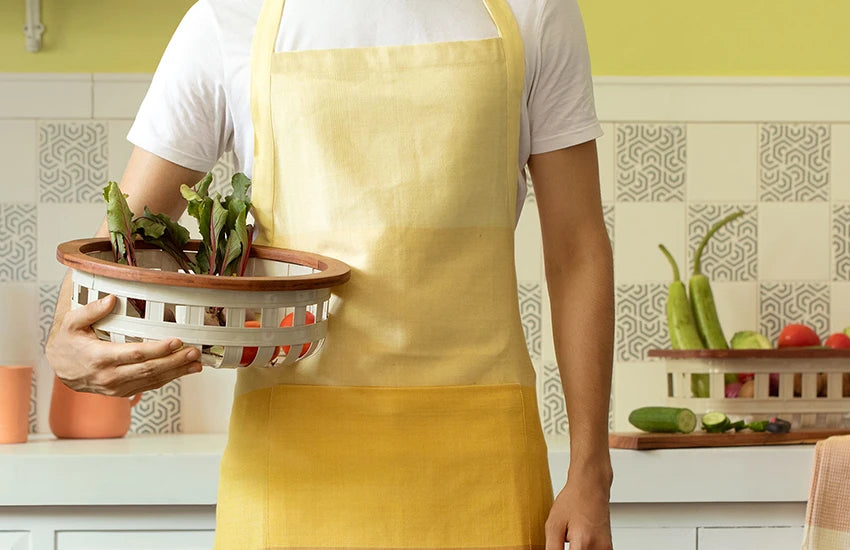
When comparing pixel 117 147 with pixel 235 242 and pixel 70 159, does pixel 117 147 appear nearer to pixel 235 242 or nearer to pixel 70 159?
pixel 70 159

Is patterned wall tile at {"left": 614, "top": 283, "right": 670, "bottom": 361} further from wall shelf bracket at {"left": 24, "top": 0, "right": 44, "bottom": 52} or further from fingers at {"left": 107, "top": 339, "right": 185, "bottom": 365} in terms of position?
fingers at {"left": 107, "top": 339, "right": 185, "bottom": 365}

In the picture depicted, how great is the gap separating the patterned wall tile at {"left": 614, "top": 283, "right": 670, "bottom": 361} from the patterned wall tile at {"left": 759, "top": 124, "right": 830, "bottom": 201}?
1.00 ft

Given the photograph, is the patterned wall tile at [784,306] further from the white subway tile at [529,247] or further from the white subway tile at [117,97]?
the white subway tile at [117,97]

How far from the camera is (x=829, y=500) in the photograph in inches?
59.2

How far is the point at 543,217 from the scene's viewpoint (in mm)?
948

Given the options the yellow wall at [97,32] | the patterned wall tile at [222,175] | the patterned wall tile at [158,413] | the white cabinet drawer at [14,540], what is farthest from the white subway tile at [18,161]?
the white cabinet drawer at [14,540]

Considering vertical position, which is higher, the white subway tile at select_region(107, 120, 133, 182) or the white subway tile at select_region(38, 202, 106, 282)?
the white subway tile at select_region(107, 120, 133, 182)

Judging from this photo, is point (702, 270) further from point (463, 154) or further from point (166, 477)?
point (463, 154)

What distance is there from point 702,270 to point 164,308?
1.53m

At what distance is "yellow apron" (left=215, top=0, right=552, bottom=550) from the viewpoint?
2.78 ft

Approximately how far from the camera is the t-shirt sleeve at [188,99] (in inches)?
35.6

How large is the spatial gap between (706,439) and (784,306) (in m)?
0.52

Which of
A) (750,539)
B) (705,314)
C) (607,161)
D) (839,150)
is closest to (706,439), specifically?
(750,539)

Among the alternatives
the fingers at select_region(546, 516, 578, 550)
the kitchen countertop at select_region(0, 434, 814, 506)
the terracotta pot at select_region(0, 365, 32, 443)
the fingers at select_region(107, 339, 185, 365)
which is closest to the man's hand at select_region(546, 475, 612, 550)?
the fingers at select_region(546, 516, 578, 550)
